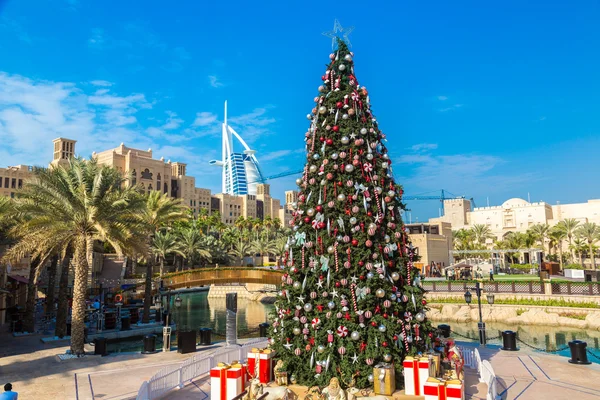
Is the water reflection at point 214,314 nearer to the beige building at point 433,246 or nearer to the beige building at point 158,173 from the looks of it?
the beige building at point 433,246

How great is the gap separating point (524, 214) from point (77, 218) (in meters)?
142

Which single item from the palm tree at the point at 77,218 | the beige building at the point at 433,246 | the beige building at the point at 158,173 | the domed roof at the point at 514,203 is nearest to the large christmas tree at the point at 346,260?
the palm tree at the point at 77,218

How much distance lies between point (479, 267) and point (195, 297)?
129 ft

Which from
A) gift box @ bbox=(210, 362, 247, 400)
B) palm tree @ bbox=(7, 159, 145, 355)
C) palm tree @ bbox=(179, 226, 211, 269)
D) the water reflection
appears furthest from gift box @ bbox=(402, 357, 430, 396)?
palm tree @ bbox=(179, 226, 211, 269)

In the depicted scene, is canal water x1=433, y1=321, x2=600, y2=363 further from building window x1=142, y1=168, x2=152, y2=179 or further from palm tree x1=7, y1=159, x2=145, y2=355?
building window x1=142, y1=168, x2=152, y2=179

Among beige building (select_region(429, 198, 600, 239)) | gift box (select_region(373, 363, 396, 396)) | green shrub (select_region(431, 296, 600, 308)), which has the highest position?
beige building (select_region(429, 198, 600, 239))

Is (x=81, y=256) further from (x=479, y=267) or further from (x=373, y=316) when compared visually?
(x=479, y=267)

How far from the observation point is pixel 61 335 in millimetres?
21906

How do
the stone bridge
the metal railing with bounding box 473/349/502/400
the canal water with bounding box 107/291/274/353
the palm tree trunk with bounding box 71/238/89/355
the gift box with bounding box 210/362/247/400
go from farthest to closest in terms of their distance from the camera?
the stone bridge → the canal water with bounding box 107/291/274/353 → the palm tree trunk with bounding box 71/238/89/355 → the gift box with bounding box 210/362/247/400 → the metal railing with bounding box 473/349/502/400

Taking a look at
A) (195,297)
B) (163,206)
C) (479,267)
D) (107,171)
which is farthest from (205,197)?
(107,171)

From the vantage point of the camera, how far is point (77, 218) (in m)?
18.2

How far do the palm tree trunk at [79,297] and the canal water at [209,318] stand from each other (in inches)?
209

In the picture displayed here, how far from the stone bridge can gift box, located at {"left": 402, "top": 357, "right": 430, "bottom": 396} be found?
2406 cm

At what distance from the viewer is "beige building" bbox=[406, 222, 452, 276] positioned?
6538 centimetres
